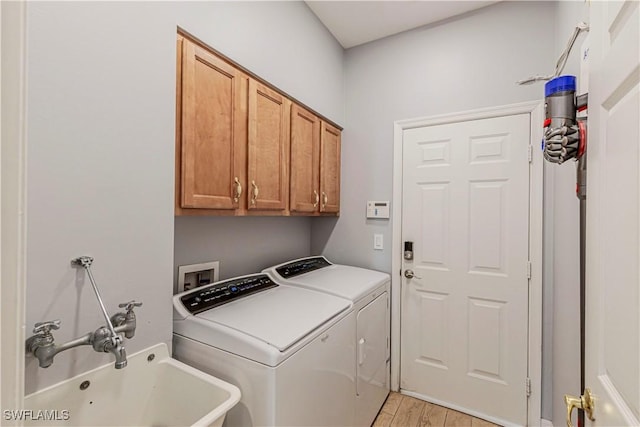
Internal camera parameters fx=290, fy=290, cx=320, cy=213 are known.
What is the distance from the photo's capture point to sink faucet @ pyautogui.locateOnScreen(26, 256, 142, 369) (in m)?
0.77

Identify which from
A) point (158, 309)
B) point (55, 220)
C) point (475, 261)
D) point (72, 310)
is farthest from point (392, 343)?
point (55, 220)

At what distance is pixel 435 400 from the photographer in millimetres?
2174

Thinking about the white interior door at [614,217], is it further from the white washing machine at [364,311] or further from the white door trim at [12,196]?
the white washing machine at [364,311]

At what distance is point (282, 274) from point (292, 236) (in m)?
0.56

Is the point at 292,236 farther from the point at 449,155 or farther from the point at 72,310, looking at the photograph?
the point at 72,310

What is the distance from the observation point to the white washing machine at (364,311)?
170cm

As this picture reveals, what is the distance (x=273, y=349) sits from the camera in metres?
Answer: 1.04

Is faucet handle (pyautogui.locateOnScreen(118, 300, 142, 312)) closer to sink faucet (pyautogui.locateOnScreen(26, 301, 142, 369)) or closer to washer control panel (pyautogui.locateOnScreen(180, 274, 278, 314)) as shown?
sink faucet (pyautogui.locateOnScreen(26, 301, 142, 369))

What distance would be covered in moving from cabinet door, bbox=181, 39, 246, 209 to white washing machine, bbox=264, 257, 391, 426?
766 millimetres

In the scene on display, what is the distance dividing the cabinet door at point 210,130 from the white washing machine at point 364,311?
766 millimetres

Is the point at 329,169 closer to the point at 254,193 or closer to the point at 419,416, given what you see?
the point at 254,193

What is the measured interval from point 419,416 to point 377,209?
1.52 m

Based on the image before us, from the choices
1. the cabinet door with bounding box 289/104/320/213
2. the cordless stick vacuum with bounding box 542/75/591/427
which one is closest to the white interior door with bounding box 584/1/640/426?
the cordless stick vacuum with bounding box 542/75/591/427

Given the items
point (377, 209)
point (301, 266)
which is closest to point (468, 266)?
point (377, 209)
